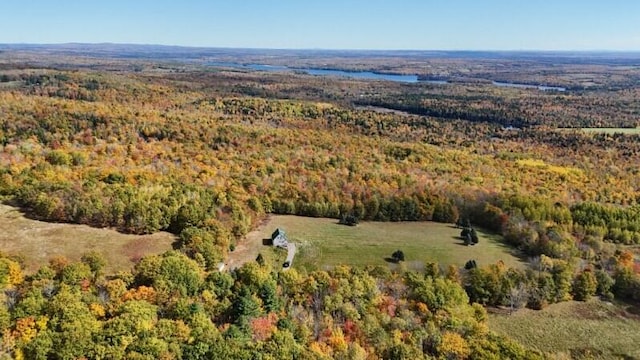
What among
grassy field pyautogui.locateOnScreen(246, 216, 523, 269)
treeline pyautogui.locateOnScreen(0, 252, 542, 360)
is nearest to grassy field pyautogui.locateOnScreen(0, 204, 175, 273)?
treeline pyautogui.locateOnScreen(0, 252, 542, 360)

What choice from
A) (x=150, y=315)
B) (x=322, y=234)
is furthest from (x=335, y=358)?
(x=322, y=234)

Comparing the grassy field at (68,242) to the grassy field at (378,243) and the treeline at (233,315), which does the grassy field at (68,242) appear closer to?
the treeline at (233,315)

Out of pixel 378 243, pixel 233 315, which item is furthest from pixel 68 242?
pixel 378 243

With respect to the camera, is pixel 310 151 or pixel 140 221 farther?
pixel 310 151

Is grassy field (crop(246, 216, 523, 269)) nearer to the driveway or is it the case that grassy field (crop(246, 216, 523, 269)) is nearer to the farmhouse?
the driveway

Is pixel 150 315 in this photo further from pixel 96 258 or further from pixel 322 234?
pixel 322 234

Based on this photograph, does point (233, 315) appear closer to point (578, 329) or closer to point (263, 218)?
point (263, 218)
